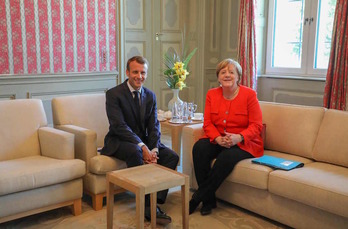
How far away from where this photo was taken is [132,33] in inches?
207

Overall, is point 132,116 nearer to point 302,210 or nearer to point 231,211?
point 231,211

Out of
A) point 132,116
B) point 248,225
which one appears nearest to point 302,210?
point 248,225

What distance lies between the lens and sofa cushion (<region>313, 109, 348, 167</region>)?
2.76 meters

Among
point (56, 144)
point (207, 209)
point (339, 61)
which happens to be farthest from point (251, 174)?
point (339, 61)

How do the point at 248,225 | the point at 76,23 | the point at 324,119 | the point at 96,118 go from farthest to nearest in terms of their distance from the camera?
the point at 76,23 → the point at 96,118 → the point at 324,119 → the point at 248,225

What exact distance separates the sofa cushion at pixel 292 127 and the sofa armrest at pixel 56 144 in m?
1.59

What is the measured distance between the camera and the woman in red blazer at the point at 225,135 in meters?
2.88

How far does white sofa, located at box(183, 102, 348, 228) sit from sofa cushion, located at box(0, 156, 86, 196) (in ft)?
3.20

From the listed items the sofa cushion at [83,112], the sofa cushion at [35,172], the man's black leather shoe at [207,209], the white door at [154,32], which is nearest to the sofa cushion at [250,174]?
the man's black leather shoe at [207,209]

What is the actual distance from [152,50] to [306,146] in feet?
10.0

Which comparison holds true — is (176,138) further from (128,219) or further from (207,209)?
(128,219)

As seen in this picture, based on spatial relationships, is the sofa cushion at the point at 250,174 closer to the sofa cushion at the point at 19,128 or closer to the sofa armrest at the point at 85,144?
the sofa armrest at the point at 85,144

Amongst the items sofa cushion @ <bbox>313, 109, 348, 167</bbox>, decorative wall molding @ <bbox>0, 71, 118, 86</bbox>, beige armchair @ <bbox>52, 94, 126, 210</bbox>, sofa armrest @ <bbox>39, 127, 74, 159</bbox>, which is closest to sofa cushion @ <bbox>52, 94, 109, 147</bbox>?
beige armchair @ <bbox>52, 94, 126, 210</bbox>

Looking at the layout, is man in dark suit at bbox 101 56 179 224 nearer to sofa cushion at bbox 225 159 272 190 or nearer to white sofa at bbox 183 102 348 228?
white sofa at bbox 183 102 348 228
